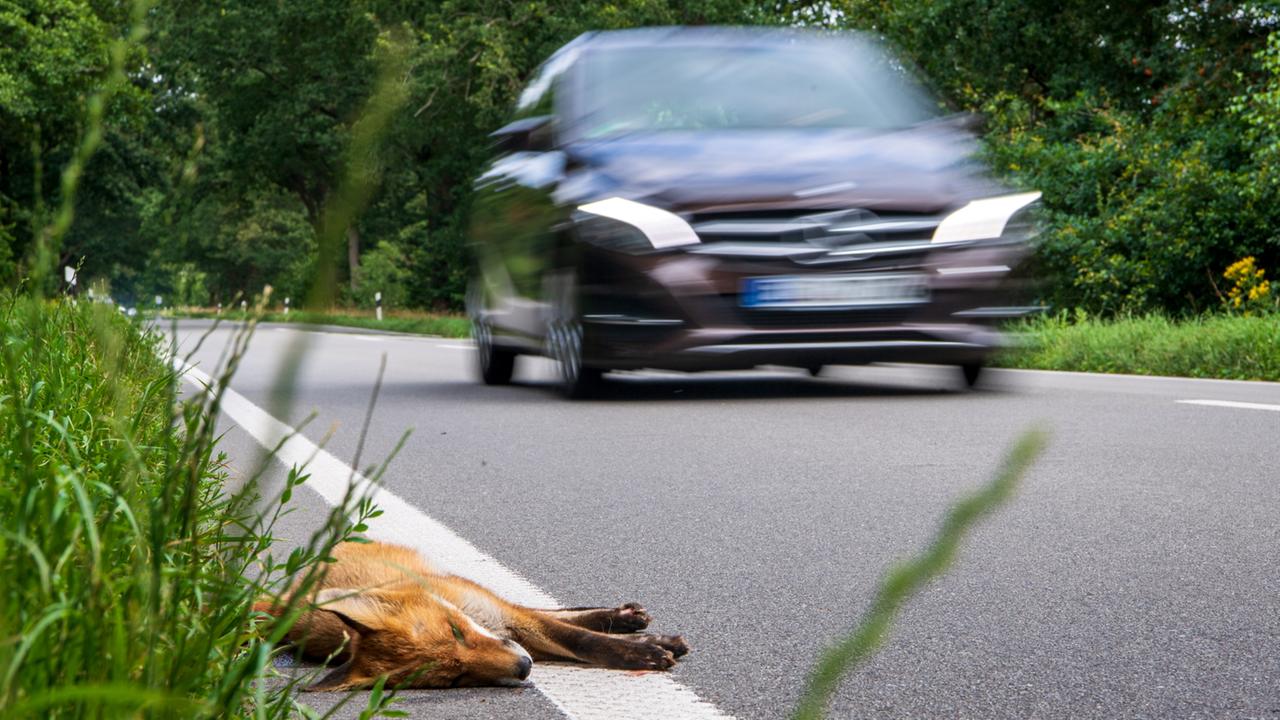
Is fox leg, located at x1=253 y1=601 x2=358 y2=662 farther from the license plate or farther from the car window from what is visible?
the car window

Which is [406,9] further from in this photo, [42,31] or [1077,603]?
[1077,603]

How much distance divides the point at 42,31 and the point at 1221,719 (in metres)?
35.2

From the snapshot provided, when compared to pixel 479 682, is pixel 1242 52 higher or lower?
higher

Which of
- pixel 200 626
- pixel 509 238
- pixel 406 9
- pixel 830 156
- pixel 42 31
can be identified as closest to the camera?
pixel 200 626

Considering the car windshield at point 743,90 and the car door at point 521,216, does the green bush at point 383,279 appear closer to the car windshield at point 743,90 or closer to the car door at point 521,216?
the car door at point 521,216

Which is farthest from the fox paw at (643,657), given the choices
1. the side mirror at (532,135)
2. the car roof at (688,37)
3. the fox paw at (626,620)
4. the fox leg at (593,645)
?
the car roof at (688,37)

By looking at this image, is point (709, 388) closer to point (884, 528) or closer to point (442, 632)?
point (884, 528)

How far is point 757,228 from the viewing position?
8.43 metres

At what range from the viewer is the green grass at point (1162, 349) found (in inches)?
459

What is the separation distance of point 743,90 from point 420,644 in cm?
696

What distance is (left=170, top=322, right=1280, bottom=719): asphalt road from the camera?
2986mm

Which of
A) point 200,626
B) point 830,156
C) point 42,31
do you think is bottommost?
point 200,626

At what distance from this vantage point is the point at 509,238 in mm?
10164

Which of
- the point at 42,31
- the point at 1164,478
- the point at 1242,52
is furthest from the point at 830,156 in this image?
the point at 42,31
